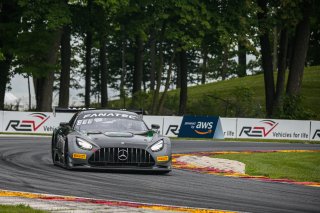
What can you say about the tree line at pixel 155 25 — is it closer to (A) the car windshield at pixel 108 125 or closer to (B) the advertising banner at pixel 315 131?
(B) the advertising banner at pixel 315 131

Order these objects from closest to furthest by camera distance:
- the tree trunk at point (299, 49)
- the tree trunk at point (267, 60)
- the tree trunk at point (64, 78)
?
the tree trunk at point (299, 49) < the tree trunk at point (64, 78) < the tree trunk at point (267, 60)

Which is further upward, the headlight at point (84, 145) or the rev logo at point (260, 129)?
the rev logo at point (260, 129)

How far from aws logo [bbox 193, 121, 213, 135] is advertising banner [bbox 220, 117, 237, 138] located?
0.87 m

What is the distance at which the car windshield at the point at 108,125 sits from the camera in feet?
60.1

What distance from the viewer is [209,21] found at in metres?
49.1

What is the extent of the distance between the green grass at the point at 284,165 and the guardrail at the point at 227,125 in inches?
470

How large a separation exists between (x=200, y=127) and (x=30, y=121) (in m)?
8.11

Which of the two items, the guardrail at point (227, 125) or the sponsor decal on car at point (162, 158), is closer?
the sponsor decal on car at point (162, 158)

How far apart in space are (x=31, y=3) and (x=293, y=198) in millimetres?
33239

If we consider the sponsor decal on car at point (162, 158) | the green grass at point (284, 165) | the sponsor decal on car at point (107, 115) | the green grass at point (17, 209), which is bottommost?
the green grass at point (17, 209)

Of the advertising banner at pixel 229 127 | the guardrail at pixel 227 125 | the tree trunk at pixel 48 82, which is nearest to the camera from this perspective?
the guardrail at pixel 227 125

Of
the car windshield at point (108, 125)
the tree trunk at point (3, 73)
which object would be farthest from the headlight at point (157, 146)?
the tree trunk at point (3, 73)

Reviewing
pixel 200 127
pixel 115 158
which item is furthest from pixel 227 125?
pixel 115 158

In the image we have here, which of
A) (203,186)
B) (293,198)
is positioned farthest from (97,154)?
(293,198)
